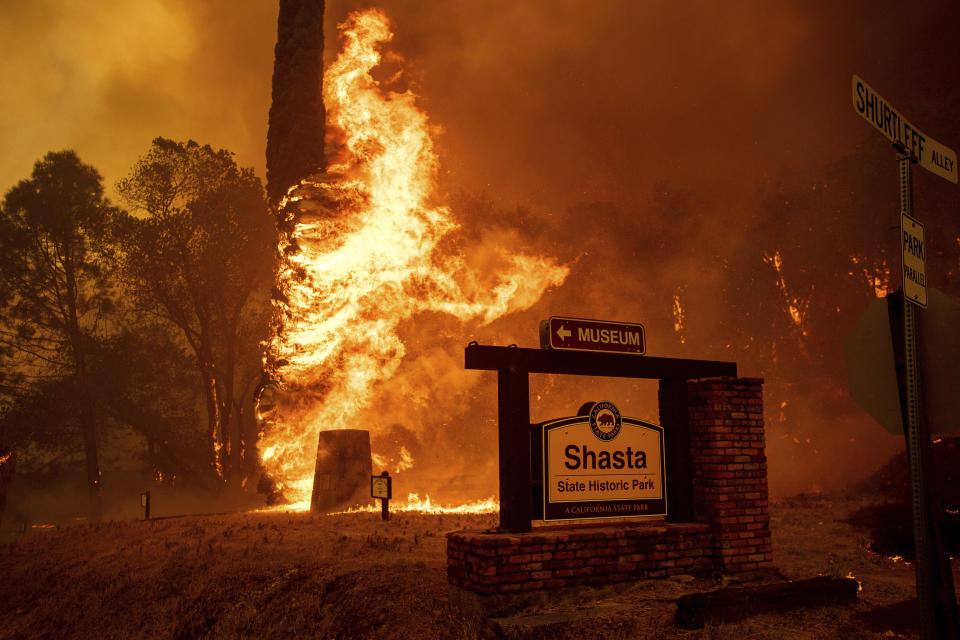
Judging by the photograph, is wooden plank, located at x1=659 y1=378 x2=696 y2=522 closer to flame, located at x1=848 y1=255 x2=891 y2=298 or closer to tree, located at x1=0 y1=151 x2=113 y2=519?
flame, located at x1=848 y1=255 x2=891 y2=298

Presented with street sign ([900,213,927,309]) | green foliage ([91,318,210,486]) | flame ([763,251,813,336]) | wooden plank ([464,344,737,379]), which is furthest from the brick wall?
green foliage ([91,318,210,486])

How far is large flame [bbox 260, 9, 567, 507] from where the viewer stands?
28.1 meters

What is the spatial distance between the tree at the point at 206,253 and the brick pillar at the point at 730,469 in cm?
3410

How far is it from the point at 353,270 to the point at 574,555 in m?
21.3

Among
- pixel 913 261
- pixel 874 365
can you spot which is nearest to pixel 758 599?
pixel 874 365

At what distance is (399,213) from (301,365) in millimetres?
7107

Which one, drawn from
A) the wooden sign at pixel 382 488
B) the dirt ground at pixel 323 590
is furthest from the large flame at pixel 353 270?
the dirt ground at pixel 323 590

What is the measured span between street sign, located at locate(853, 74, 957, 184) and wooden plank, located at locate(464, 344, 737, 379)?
394 cm

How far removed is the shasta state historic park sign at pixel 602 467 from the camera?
29.8ft

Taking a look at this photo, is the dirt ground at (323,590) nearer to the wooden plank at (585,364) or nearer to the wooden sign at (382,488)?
the wooden sign at (382,488)

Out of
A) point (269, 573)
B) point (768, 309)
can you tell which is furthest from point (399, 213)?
point (269, 573)

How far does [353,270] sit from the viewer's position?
28.5 meters

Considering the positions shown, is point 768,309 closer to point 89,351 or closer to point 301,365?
point 301,365

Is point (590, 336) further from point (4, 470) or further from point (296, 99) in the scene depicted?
point (296, 99)
